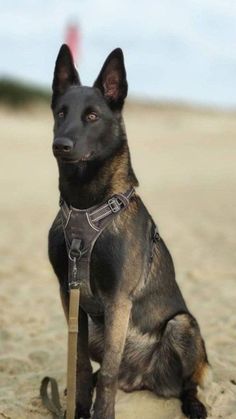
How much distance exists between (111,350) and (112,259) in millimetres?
482

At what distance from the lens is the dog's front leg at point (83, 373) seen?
3.95m

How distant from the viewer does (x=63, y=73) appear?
12.1ft

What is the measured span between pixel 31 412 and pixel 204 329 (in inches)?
87.7

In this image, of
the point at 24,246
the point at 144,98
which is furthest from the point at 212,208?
the point at 144,98

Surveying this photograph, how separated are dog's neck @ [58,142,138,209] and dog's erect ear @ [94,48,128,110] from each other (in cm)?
23

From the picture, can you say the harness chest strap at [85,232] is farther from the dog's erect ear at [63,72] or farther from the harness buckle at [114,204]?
the dog's erect ear at [63,72]

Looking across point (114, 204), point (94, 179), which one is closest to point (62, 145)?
point (94, 179)

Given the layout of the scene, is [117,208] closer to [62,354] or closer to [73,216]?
[73,216]

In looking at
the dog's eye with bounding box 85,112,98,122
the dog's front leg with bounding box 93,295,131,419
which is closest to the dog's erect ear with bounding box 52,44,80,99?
the dog's eye with bounding box 85,112,98,122

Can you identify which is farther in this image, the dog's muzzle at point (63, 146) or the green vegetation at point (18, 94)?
the green vegetation at point (18, 94)

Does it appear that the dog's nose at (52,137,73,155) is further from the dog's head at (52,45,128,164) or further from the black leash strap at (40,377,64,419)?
the black leash strap at (40,377,64,419)

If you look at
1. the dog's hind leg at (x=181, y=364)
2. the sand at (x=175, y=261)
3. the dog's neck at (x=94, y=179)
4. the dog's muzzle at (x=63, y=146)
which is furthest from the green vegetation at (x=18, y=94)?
the dog's muzzle at (x=63, y=146)

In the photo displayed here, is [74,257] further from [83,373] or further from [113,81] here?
[113,81]

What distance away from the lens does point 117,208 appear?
3.65 metres
